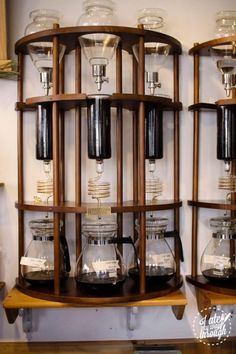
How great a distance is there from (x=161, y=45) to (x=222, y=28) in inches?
9.1

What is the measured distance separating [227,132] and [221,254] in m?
0.45

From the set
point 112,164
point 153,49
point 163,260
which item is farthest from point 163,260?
point 153,49

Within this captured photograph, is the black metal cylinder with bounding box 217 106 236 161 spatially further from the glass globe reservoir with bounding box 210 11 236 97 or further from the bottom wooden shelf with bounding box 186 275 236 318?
the bottom wooden shelf with bounding box 186 275 236 318

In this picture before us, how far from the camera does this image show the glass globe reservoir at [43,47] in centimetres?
142

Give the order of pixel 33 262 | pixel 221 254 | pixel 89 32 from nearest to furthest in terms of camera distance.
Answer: pixel 89 32, pixel 33 262, pixel 221 254

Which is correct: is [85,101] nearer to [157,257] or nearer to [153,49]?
[153,49]

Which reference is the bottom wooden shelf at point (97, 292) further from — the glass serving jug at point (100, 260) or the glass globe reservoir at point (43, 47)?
the glass globe reservoir at point (43, 47)

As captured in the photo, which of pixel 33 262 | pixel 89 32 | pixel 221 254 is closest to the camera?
pixel 89 32

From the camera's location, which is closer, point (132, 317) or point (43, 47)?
point (43, 47)

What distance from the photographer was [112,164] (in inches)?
→ 62.6

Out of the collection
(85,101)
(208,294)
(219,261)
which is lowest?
(208,294)

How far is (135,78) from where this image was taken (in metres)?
1.57

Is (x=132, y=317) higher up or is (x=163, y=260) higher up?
(x=163, y=260)

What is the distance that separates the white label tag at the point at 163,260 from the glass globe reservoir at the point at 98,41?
625mm
